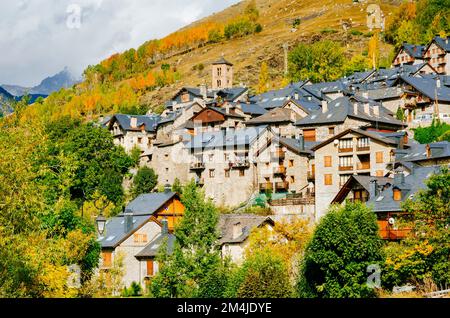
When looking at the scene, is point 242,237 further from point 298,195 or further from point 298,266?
point 298,195

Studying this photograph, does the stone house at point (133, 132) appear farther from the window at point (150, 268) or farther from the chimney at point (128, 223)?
the window at point (150, 268)

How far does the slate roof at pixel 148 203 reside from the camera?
2721 inches

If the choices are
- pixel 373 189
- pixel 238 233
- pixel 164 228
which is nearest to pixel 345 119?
pixel 373 189

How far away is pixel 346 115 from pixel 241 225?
23147 mm

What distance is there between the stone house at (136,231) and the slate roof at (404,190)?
20.2 metres

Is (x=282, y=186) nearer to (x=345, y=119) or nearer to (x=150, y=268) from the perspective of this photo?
(x=345, y=119)

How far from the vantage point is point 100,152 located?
95.1 m

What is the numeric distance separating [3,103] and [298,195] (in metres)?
40.4

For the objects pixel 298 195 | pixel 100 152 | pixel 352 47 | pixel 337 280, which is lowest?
pixel 337 280

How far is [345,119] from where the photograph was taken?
75.4m

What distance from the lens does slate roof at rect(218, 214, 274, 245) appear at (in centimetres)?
5619
